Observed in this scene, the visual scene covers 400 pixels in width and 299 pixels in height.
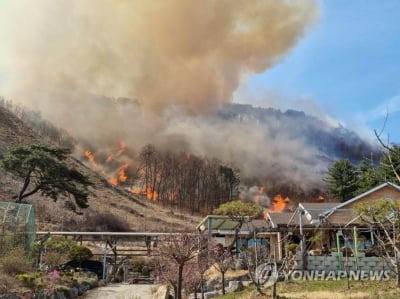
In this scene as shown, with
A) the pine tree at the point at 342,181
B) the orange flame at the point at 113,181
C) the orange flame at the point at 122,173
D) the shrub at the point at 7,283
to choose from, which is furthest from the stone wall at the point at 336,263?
the orange flame at the point at 122,173

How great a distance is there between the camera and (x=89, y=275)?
2483 cm

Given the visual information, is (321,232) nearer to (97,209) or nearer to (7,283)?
(7,283)

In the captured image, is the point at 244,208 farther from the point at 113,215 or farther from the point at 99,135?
the point at 99,135

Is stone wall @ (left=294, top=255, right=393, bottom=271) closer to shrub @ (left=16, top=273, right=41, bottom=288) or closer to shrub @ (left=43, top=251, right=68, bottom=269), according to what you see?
shrub @ (left=16, top=273, right=41, bottom=288)

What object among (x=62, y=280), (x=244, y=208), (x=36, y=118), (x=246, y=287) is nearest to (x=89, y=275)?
(x=62, y=280)

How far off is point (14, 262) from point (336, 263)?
13986mm

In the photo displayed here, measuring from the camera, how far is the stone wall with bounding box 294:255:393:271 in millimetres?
18156

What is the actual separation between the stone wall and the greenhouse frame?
41.0ft

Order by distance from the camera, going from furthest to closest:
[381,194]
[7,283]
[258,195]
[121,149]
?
[121,149] < [258,195] < [381,194] < [7,283]

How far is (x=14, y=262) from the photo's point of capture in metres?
15.5

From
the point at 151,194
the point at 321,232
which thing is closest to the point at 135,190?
the point at 151,194

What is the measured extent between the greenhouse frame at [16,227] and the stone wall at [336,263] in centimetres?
1251

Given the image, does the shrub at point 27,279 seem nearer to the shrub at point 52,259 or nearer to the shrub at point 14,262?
the shrub at point 14,262

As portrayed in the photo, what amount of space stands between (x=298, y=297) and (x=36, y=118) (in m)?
83.8
